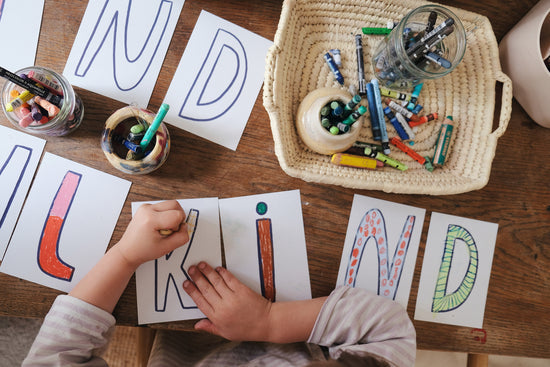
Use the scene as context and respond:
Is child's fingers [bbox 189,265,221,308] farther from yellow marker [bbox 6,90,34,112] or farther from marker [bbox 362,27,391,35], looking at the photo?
marker [bbox 362,27,391,35]

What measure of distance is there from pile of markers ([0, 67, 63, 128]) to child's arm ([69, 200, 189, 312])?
20 centimetres

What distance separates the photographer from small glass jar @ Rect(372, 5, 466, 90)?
0.55 m

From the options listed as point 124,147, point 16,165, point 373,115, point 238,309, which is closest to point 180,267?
point 238,309

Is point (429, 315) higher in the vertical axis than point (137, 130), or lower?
lower

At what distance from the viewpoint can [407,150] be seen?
2.06 feet

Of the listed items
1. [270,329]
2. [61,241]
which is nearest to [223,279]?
[270,329]

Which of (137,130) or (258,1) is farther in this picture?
(258,1)

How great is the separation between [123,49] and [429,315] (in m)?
0.75

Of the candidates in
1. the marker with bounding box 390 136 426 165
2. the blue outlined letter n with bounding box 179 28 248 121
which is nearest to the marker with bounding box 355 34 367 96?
the marker with bounding box 390 136 426 165

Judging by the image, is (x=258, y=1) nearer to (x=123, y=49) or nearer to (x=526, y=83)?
(x=123, y=49)

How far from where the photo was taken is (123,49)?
24.3 inches

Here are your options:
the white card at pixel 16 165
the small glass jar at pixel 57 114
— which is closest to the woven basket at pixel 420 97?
the small glass jar at pixel 57 114

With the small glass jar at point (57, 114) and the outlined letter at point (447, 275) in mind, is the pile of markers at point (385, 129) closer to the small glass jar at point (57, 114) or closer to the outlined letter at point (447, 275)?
the outlined letter at point (447, 275)

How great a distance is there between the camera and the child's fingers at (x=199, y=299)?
597 millimetres
